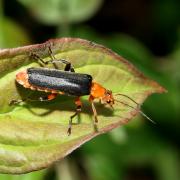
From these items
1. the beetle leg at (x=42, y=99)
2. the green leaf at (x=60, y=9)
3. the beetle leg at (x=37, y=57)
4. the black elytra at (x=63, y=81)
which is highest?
the beetle leg at (x=37, y=57)

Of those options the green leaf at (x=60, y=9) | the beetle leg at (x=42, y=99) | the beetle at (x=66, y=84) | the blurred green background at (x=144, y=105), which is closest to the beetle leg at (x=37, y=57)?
the beetle at (x=66, y=84)

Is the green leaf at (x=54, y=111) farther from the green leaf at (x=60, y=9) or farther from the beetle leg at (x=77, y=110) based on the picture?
the green leaf at (x=60, y=9)

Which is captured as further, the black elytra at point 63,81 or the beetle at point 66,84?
the black elytra at point 63,81

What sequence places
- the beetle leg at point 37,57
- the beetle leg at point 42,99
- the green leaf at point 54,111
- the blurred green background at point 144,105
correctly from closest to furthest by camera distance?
the green leaf at point 54,111, the beetle leg at point 37,57, the beetle leg at point 42,99, the blurred green background at point 144,105

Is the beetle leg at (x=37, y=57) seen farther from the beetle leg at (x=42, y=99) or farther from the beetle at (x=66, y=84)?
the beetle leg at (x=42, y=99)

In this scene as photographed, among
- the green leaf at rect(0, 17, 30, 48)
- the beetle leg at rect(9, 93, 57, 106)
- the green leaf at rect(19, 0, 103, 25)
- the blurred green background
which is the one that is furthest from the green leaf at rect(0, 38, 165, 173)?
the green leaf at rect(19, 0, 103, 25)

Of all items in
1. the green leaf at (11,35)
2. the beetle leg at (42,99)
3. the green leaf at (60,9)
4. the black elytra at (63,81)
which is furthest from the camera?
the green leaf at (60,9)

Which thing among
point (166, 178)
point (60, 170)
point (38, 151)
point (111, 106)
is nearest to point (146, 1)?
point (166, 178)

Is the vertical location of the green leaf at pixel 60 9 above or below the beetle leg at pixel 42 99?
below

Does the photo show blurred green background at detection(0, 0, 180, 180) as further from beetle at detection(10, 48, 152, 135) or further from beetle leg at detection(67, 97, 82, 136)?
beetle leg at detection(67, 97, 82, 136)
